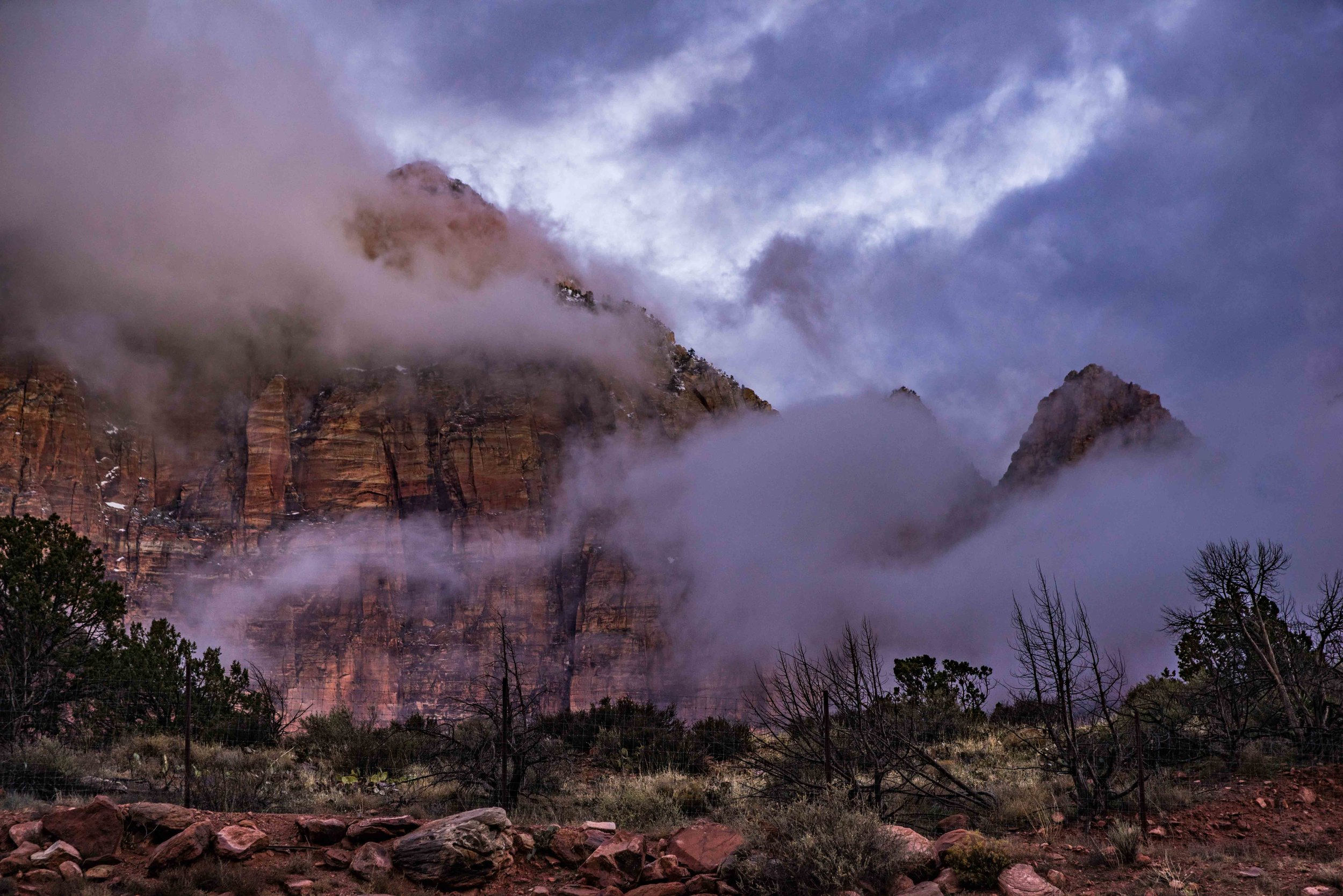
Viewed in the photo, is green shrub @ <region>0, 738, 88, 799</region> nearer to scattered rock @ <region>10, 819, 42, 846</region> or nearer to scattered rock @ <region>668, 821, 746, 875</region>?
scattered rock @ <region>10, 819, 42, 846</region>

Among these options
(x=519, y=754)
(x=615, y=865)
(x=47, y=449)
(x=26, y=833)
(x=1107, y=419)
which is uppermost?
(x=1107, y=419)

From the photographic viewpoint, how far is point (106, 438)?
94.5m

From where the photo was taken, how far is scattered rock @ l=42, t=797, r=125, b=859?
10.4m

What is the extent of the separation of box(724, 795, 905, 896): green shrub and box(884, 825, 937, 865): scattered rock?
112 mm

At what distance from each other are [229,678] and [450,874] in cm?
2001

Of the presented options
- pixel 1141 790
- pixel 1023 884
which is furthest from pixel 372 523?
pixel 1023 884

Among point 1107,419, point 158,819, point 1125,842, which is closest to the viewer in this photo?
point 1125,842

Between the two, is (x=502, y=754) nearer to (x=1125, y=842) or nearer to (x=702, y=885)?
(x=702, y=885)

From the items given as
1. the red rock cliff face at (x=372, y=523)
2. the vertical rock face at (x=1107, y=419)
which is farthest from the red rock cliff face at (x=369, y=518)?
the vertical rock face at (x=1107, y=419)

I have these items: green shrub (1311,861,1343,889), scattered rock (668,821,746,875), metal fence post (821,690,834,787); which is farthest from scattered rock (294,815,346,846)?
green shrub (1311,861,1343,889)

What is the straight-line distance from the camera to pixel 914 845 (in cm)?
1010

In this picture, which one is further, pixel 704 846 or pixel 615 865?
pixel 704 846

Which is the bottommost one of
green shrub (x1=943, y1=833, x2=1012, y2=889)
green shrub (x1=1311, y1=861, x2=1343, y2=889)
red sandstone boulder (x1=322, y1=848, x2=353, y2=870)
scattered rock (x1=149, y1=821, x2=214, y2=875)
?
green shrub (x1=1311, y1=861, x2=1343, y2=889)

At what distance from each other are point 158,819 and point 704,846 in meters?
6.55
